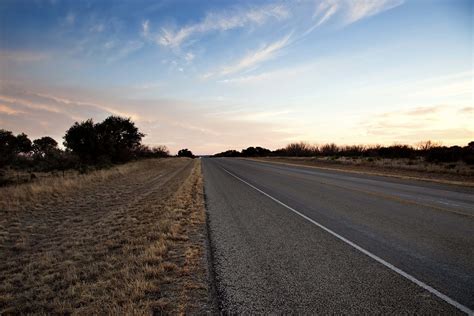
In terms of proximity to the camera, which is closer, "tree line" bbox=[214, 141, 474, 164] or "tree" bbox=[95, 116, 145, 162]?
"tree line" bbox=[214, 141, 474, 164]

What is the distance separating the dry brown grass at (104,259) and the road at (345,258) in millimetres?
617

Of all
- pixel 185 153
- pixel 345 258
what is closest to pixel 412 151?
pixel 345 258

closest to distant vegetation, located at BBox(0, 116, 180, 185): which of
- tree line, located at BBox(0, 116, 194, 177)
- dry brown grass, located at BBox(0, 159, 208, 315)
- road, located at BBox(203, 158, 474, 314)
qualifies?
tree line, located at BBox(0, 116, 194, 177)

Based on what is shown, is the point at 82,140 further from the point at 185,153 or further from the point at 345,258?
the point at 185,153

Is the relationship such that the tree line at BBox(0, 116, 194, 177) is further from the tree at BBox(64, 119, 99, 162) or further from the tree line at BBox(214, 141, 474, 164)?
the tree line at BBox(214, 141, 474, 164)

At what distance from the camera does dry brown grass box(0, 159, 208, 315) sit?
4102 millimetres

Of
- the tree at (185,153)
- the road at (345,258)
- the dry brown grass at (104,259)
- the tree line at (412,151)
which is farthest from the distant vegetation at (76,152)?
the tree at (185,153)

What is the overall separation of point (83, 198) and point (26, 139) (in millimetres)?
64346

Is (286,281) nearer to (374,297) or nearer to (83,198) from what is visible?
(374,297)

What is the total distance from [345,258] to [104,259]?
4.60 m

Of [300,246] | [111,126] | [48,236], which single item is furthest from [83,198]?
[111,126]

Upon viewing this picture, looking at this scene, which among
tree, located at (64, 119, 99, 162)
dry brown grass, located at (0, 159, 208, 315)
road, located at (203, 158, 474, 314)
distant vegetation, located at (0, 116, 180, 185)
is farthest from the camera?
tree, located at (64, 119, 99, 162)

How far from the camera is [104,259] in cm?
592

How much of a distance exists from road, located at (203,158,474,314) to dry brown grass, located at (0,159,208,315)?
2.02 feet
